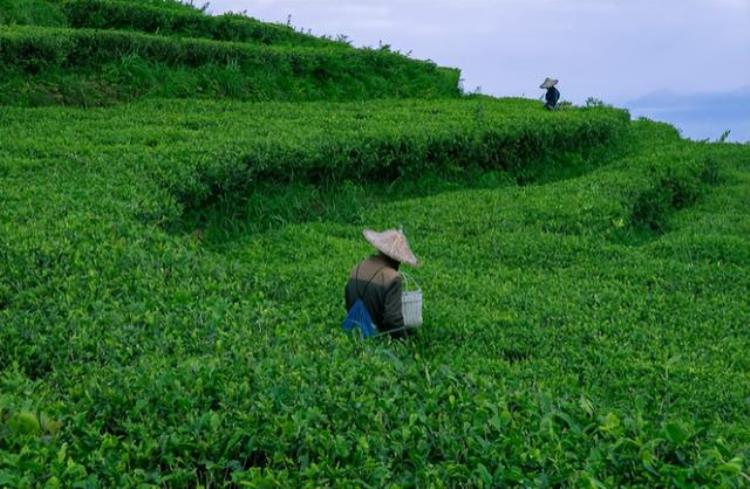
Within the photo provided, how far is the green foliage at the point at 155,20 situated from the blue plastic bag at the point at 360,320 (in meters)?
12.4

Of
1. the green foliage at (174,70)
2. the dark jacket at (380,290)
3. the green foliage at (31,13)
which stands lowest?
the dark jacket at (380,290)

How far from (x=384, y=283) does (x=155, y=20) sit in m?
13.1

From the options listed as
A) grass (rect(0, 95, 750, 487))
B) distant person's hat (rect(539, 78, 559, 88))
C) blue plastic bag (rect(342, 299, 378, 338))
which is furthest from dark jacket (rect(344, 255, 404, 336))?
distant person's hat (rect(539, 78, 559, 88))

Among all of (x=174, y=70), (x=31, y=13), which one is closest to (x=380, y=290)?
(x=174, y=70)

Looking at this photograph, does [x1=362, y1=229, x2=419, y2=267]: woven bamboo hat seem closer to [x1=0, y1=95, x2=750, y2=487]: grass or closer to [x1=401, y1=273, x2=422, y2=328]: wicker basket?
[x1=401, y1=273, x2=422, y2=328]: wicker basket

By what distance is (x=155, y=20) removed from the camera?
59.6 ft

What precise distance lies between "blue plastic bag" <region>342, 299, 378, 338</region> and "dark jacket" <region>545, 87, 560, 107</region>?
11.7m

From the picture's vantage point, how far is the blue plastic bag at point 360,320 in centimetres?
641

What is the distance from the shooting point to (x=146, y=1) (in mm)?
19422

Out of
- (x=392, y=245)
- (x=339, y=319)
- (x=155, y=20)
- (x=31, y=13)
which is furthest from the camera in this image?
(x=155, y=20)

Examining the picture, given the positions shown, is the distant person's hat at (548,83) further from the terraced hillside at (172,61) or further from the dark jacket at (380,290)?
the dark jacket at (380,290)

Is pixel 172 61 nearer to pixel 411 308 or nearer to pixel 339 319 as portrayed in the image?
pixel 339 319

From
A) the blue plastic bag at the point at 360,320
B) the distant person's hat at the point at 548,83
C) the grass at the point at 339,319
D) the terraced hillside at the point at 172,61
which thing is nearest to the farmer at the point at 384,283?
the blue plastic bag at the point at 360,320

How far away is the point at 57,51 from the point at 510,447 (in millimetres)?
11789
